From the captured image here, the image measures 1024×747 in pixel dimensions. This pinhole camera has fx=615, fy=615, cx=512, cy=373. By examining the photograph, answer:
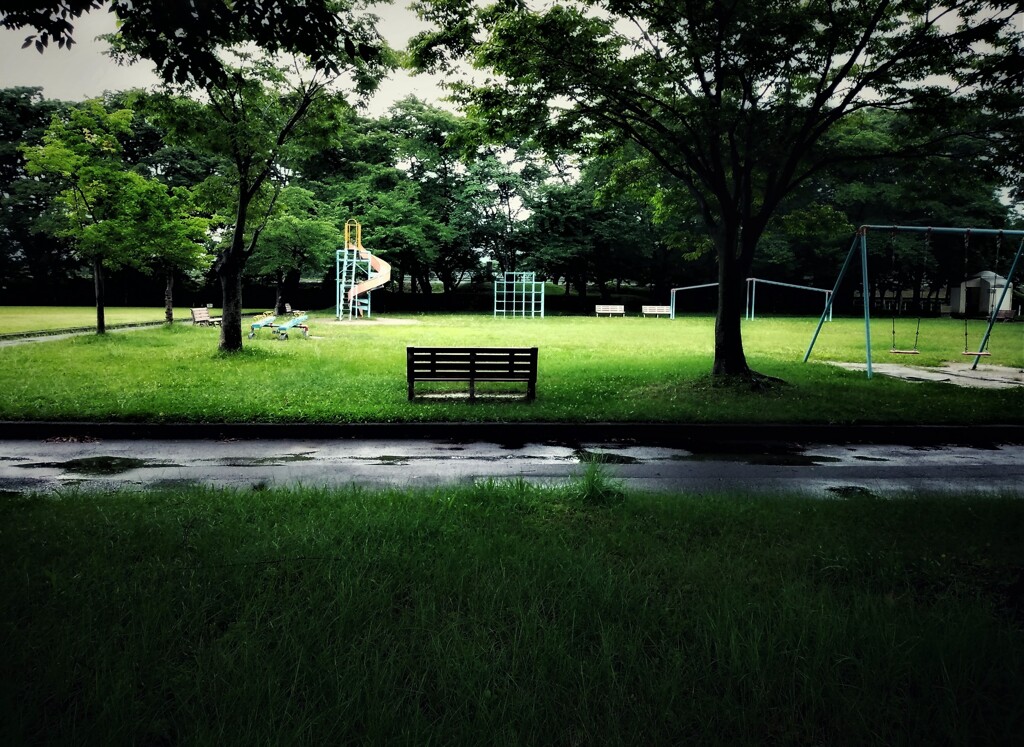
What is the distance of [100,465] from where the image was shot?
7.30 m

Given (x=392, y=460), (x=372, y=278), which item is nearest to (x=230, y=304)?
(x=392, y=460)

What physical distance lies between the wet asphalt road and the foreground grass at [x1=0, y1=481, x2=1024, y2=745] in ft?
5.67

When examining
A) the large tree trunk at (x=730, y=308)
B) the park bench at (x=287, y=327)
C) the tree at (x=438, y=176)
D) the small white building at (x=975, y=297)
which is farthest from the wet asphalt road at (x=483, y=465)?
the small white building at (x=975, y=297)

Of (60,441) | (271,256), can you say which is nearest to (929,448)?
(60,441)

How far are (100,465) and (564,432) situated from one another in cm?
605

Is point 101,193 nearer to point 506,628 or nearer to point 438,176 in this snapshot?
point 506,628

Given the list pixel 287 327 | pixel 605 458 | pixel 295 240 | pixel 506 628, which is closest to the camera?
pixel 506 628

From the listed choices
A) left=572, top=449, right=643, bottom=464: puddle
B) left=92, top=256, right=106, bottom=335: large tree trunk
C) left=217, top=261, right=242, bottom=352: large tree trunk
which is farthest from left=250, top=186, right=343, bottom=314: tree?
left=572, top=449, right=643, bottom=464: puddle

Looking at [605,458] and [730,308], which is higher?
[730,308]

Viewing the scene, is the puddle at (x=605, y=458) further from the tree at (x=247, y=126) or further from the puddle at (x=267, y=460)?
the tree at (x=247, y=126)

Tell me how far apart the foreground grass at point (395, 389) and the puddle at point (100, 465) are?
1.78m

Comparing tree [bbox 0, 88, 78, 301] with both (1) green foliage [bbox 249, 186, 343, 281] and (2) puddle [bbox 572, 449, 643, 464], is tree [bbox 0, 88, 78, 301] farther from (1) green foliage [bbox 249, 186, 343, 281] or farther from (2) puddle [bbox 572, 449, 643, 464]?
(2) puddle [bbox 572, 449, 643, 464]

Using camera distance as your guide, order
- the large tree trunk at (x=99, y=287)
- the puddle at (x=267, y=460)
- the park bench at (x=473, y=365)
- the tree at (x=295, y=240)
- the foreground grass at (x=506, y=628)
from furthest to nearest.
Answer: the tree at (x=295, y=240) → the large tree trunk at (x=99, y=287) → the park bench at (x=473, y=365) → the puddle at (x=267, y=460) → the foreground grass at (x=506, y=628)

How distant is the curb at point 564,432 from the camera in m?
8.84
